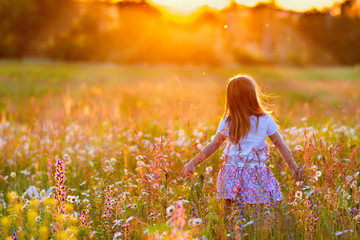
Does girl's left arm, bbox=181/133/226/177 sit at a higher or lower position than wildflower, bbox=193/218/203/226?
higher

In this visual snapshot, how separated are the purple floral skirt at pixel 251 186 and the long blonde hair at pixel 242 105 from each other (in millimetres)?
382

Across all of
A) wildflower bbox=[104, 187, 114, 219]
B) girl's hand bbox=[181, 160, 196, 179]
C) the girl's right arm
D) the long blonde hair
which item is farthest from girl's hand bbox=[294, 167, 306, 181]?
wildflower bbox=[104, 187, 114, 219]

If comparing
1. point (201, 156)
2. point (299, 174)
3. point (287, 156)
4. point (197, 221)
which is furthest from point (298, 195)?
point (197, 221)

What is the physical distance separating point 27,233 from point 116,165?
177 cm

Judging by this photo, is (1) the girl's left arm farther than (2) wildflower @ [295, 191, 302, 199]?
Yes

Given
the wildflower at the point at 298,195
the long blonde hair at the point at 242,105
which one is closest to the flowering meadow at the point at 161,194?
the wildflower at the point at 298,195

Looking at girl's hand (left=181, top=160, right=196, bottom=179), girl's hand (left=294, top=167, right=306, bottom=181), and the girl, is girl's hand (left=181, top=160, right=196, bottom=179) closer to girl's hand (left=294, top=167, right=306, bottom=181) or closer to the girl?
the girl

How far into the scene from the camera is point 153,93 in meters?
17.3

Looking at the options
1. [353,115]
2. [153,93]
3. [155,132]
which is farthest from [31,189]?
[153,93]

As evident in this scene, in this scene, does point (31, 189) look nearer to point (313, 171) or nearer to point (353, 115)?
point (313, 171)

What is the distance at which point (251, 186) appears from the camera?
3395mm

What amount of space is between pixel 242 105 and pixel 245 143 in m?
0.37

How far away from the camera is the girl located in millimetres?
3396

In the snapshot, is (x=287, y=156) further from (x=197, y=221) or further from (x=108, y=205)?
(x=108, y=205)
